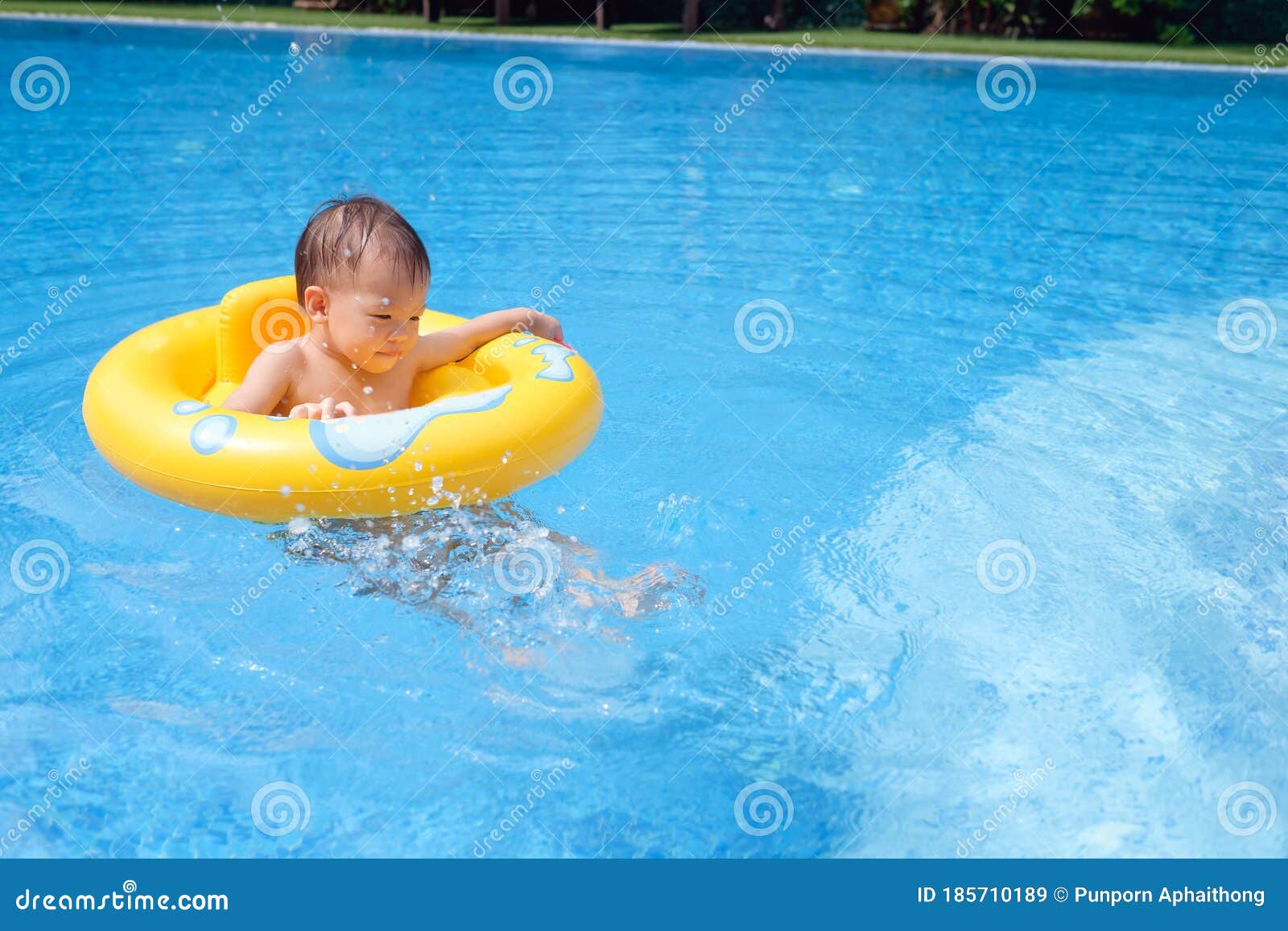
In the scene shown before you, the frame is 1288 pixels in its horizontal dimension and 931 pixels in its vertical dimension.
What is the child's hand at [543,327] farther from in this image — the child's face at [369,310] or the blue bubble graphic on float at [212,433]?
the blue bubble graphic on float at [212,433]

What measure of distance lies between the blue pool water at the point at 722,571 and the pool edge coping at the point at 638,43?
6.92 meters

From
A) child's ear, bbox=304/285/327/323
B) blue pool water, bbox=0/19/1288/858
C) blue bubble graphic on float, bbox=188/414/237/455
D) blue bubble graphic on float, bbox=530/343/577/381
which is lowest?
blue pool water, bbox=0/19/1288/858

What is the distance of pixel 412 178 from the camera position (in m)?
8.22

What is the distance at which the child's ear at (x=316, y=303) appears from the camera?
127 inches

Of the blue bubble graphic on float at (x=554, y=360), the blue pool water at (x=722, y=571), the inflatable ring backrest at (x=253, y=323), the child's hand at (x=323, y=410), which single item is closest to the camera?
the blue pool water at (x=722, y=571)

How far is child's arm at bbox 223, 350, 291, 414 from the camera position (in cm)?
334

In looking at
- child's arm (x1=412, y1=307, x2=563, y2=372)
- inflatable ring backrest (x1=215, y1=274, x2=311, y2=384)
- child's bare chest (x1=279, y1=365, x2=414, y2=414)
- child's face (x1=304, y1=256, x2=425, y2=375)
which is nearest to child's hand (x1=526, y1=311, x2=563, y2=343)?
child's arm (x1=412, y1=307, x2=563, y2=372)

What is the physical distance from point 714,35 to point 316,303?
13966mm

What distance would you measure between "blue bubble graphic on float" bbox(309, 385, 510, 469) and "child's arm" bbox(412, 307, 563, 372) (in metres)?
0.61

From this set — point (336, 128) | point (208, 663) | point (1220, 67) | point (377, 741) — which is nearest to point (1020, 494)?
point (377, 741)

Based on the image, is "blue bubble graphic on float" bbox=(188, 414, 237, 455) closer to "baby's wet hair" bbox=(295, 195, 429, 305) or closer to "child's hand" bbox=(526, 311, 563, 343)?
"baby's wet hair" bbox=(295, 195, 429, 305)

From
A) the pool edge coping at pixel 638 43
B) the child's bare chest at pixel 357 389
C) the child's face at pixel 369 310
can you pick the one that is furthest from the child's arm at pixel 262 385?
the pool edge coping at pixel 638 43

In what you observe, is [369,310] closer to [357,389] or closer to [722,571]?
[357,389]

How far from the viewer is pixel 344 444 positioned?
2.98 meters
